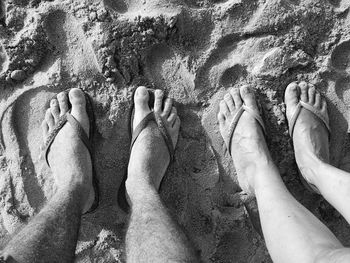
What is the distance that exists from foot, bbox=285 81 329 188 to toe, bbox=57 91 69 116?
1.02 metres

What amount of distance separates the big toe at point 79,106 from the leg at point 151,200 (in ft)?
0.75

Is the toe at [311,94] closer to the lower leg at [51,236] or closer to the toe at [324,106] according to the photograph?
the toe at [324,106]

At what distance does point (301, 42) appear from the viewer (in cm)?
184

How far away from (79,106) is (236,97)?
2.36 feet

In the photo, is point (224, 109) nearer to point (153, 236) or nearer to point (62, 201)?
point (153, 236)

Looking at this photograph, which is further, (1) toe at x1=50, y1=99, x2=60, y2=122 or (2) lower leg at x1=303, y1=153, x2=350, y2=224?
(1) toe at x1=50, y1=99, x2=60, y2=122

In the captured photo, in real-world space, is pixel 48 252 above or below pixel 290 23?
below

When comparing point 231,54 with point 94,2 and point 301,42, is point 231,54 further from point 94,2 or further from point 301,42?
point 94,2

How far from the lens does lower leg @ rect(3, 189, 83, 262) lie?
4.43ft

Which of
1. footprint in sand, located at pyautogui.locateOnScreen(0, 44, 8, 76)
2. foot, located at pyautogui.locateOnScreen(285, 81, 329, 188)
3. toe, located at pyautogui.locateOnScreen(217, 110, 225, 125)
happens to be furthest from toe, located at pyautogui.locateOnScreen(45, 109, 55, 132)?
foot, located at pyautogui.locateOnScreen(285, 81, 329, 188)

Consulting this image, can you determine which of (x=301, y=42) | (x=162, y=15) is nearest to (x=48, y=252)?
(x=162, y=15)

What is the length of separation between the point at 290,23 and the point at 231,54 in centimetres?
29

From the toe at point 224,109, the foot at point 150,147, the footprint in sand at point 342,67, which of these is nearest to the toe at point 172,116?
the foot at point 150,147

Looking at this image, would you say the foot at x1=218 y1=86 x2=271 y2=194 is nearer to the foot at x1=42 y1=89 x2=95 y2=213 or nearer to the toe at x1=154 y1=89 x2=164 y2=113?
the toe at x1=154 y1=89 x2=164 y2=113
